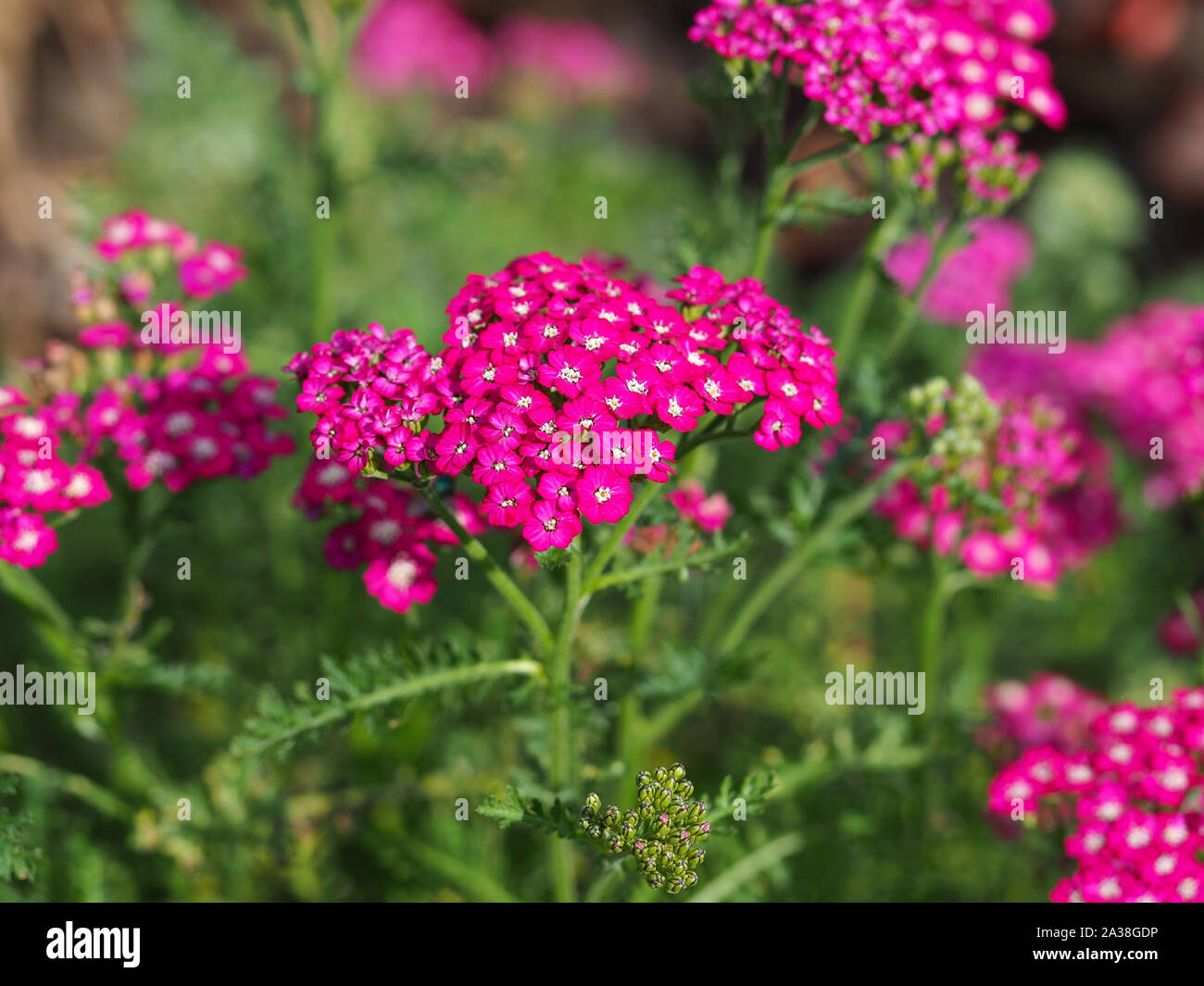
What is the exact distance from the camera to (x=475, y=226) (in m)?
6.70

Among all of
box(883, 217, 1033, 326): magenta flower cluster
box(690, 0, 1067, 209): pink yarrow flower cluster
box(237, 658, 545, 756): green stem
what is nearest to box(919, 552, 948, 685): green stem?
box(690, 0, 1067, 209): pink yarrow flower cluster

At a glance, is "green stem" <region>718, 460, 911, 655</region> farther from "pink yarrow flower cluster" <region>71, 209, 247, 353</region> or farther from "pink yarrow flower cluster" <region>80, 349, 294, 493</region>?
"pink yarrow flower cluster" <region>71, 209, 247, 353</region>

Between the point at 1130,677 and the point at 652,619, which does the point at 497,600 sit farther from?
the point at 1130,677

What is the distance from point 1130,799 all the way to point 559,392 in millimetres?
1744

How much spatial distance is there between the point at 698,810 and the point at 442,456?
2.78ft

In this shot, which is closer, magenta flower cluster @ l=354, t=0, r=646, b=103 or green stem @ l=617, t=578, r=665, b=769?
green stem @ l=617, t=578, r=665, b=769

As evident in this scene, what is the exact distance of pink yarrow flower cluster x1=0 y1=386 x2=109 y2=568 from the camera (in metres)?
2.51

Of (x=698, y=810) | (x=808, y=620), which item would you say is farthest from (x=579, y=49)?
(x=698, y=810)

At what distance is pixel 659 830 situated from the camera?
7.11 feet

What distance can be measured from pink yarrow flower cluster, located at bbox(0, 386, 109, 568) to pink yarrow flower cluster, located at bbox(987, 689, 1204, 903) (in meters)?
2.37

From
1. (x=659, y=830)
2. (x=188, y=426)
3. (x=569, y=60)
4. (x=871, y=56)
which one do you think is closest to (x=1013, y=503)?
(x=871, y=56)

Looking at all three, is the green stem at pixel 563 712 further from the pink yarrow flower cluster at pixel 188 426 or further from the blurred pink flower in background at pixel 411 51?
the blurred pink flower in background at pixel 411 51

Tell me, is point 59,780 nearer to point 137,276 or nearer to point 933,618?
point 137,276

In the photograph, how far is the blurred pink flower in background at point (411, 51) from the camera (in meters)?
7.96
